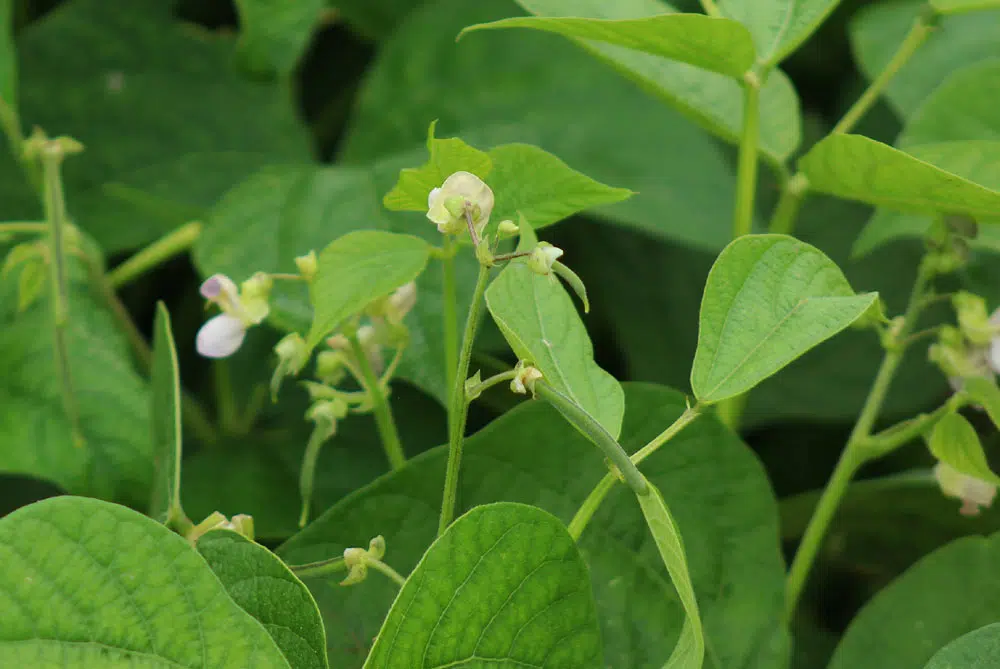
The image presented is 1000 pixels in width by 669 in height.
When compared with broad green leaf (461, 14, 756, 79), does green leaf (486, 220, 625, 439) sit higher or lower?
lower

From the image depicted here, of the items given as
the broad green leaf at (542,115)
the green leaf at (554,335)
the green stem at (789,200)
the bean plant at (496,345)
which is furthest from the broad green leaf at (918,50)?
the green leaf at (554,335)

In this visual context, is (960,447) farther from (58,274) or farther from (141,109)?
(141,109)

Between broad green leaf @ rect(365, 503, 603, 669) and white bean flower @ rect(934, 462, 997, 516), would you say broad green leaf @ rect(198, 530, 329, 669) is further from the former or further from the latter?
white bean flower @ rect(934, 462, 997, 516)

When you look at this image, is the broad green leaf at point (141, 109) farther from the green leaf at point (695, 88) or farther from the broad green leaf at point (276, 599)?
the broad green leaf at point (276, 599)

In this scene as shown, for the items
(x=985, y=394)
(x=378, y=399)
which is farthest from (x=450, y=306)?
(x=985, y=394)

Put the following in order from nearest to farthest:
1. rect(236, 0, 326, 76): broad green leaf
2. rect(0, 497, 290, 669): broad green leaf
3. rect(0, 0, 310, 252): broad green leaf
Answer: rect(0, 497, 290, 669): broad green leaf
rect(236, 0, 326, 76): broad green leaf
rect(0, 0, 310, 252): broad green leaf

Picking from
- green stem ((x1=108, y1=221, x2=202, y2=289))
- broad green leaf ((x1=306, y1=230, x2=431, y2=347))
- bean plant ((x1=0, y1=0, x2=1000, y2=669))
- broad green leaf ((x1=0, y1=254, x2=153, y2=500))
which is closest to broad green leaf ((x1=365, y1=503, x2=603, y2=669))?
bean plant ((x1=0, y1=0, x2=1000, y2=669))

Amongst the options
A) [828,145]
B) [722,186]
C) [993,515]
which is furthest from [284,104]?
[993,515]
